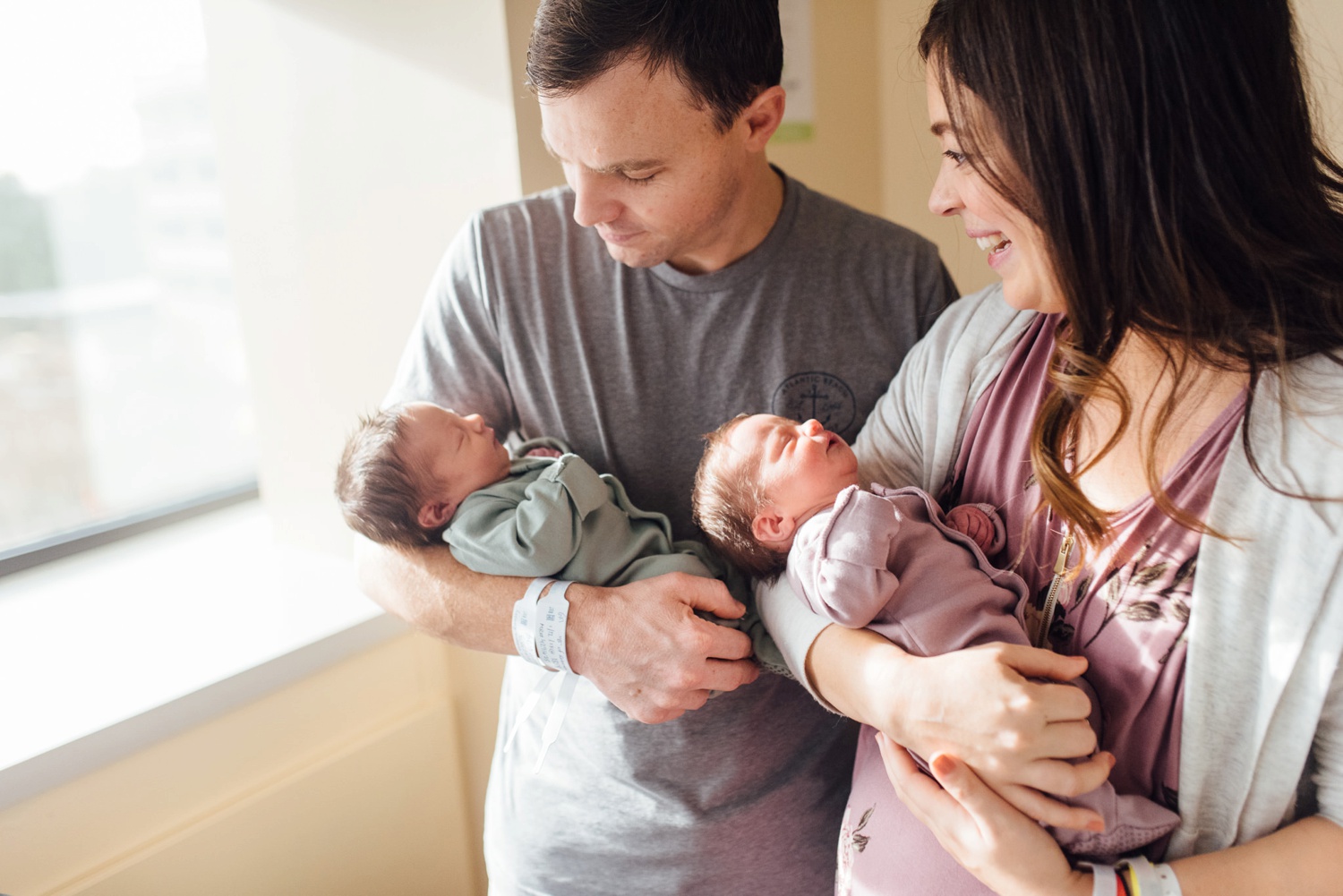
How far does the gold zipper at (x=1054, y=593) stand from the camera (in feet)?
3.83

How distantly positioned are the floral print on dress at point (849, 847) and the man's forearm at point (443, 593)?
0.54 meters

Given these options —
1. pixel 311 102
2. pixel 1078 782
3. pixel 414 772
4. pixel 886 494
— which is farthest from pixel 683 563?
pixel 311 102

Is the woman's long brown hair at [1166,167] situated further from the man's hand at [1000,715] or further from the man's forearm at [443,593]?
the man's forearm at [443,593]

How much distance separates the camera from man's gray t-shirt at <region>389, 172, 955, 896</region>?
147cm

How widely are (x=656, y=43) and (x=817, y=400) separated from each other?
574 mm

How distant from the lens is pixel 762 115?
1.48 m

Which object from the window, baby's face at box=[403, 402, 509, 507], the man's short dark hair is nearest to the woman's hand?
baby's face at box=[403, 402, 509, 507]

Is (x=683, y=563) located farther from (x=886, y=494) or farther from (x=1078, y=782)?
(x=1078, y=782)

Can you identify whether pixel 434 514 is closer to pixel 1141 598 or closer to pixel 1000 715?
pixel 1000 715

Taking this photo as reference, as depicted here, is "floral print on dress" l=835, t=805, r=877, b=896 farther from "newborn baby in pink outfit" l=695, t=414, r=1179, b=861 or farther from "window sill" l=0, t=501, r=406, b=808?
"window sill" l=0, t=501, r=406, b=808

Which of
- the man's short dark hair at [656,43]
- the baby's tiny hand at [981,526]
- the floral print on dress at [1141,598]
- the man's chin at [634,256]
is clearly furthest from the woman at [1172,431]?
the man's chin at [634,256]

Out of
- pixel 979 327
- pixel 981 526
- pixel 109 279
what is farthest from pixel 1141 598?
pixel 109 279

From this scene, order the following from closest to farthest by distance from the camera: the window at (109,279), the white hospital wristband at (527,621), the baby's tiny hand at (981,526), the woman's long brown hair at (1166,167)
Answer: the woman's long brown hair at (1166,167) → the baby's tiny hand at (981,526) → the white hospital wristband at (527,621) → the window at (109,279)

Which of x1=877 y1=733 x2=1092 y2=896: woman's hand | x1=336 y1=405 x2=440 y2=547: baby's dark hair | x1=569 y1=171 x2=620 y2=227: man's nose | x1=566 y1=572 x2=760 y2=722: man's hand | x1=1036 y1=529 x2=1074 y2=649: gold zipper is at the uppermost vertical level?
x1=569 y1=171 x2=620 y2=227: man's nose
